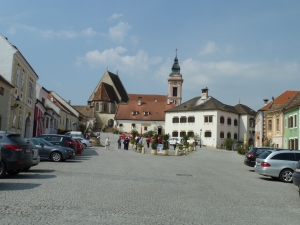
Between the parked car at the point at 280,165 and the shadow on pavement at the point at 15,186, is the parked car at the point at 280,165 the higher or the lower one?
the higher one

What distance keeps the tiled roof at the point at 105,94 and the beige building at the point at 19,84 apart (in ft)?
226

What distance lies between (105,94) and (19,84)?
256 ft

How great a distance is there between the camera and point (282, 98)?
56469 mm

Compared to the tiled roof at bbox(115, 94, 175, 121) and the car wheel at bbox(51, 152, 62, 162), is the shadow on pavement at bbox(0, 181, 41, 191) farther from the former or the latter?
the tiled roof at bbox(115, 94, 175, 121)

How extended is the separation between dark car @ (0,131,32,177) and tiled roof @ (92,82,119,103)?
95.2 meters

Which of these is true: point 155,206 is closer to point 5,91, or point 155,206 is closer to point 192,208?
point 192,208

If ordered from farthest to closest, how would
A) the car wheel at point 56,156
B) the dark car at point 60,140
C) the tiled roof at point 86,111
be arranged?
the tiled roof at point 86,111, the dark car at point 60,140, the car wheel at point 56,156

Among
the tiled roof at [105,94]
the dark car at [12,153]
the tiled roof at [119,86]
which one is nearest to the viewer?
the dark car at [12,153]

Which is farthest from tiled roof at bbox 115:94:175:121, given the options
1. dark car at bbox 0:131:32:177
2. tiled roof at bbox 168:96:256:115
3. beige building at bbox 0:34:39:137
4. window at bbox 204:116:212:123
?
dark car at bbox 0:131:32:177

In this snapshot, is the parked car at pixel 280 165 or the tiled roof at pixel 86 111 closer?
the parked car at pixel 280 165

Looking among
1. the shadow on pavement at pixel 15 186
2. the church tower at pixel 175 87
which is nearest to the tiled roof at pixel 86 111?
the church tower at pixel 175 87

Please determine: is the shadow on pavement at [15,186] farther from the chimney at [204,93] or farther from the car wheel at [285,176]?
the chimney at [204,93]

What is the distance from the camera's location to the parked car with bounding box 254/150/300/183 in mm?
18656

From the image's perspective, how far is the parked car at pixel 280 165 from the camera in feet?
61.2
